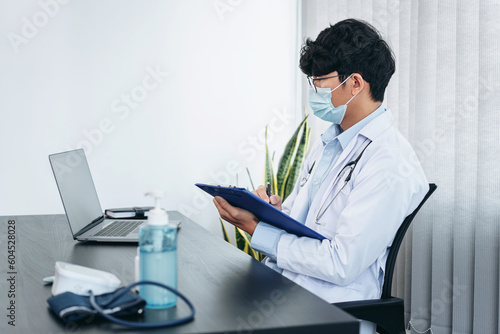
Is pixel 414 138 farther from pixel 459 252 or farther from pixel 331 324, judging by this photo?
pixel 331 324

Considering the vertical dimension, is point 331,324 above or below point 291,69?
below

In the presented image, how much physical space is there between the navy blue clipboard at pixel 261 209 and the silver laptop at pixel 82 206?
1.05ft

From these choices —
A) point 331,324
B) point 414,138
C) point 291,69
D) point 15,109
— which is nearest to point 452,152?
point 414,138

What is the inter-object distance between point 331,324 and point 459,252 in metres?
1.71

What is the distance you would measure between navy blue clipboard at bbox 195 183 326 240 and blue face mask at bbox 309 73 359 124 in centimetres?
47

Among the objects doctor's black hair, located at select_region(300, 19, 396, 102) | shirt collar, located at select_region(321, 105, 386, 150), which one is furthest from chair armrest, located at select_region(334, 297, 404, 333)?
doctor's black hair, located at select_region(300, 19, 396, 102)

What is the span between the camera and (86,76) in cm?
327

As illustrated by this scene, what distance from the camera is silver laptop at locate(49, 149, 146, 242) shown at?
5.11 ft

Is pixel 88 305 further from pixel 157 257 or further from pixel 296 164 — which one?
pixel 296 164

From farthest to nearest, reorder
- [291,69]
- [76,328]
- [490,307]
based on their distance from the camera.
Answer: [291,69]
[490,307]
[76,328]

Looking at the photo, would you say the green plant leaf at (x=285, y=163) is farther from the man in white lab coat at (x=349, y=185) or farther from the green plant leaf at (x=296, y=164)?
the man in white lab coat at (x=349, y=185)

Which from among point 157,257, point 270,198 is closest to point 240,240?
point 270,198

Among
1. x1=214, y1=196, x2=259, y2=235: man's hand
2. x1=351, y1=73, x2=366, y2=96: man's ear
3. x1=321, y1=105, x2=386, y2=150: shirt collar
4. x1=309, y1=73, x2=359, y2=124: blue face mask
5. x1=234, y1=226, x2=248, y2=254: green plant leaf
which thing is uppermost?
x1=351, y1=73, x2=366, y2=96: man's ear

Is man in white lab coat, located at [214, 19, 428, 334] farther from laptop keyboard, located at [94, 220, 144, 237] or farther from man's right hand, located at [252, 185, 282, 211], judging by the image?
laptop keyboard, located at [94, 220, 144, 237]
